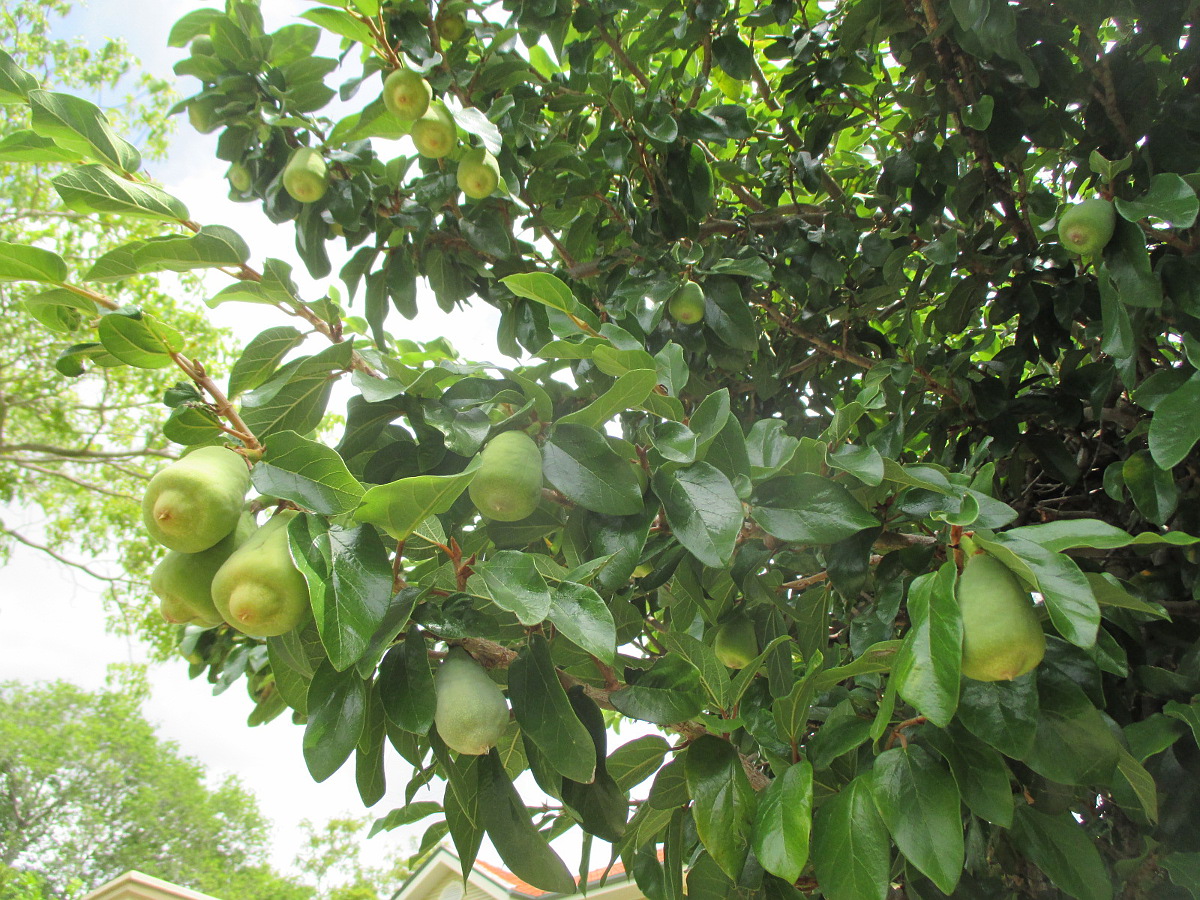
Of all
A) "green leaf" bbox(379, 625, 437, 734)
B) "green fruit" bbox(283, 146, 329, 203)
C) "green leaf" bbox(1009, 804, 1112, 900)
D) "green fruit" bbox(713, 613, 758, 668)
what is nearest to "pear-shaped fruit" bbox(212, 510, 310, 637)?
"green leaf" bbox(379, 625, 437, 734)

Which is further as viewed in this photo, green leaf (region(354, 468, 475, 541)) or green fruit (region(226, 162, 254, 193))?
green fruit (region(226, 162, 254, 193))

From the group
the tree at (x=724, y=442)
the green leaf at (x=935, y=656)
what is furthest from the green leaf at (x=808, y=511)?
the green leaf at (x=935, y=656)

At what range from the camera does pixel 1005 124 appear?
146cm

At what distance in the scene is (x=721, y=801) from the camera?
0.81m

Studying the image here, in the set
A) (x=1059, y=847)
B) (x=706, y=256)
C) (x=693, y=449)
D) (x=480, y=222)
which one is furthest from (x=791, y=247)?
(x=1059, y=847)

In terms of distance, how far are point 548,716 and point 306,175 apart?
3.40 ft

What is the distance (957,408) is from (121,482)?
343 inches

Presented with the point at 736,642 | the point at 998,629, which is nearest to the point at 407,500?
the point at 998,629

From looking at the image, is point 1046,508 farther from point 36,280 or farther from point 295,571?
point 36,280

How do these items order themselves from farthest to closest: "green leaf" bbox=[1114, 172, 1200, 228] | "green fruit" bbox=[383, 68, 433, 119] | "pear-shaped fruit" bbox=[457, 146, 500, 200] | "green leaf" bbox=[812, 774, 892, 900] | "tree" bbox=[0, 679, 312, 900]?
"tree" bbox=[0, 679, 312, 900] → "pear-shaped fruit" bbox=[457, 146, 500, 200] → "green fruit" bbox=[383, 68, 433, 119] → "green leaf" bbox=[1114, 172, 1200, 228] → "green leaf" bbox=[812, 774, 892, 900]

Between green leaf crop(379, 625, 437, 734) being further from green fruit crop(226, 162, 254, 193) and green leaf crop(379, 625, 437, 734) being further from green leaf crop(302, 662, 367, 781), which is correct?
green fruit crop(226, 162, 254, 193)

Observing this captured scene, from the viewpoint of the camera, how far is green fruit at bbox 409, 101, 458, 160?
135cm

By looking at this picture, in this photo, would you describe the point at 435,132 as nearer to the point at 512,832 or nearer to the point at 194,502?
the point at 194,502

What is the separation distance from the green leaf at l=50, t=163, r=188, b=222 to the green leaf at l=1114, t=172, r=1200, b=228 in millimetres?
1135
